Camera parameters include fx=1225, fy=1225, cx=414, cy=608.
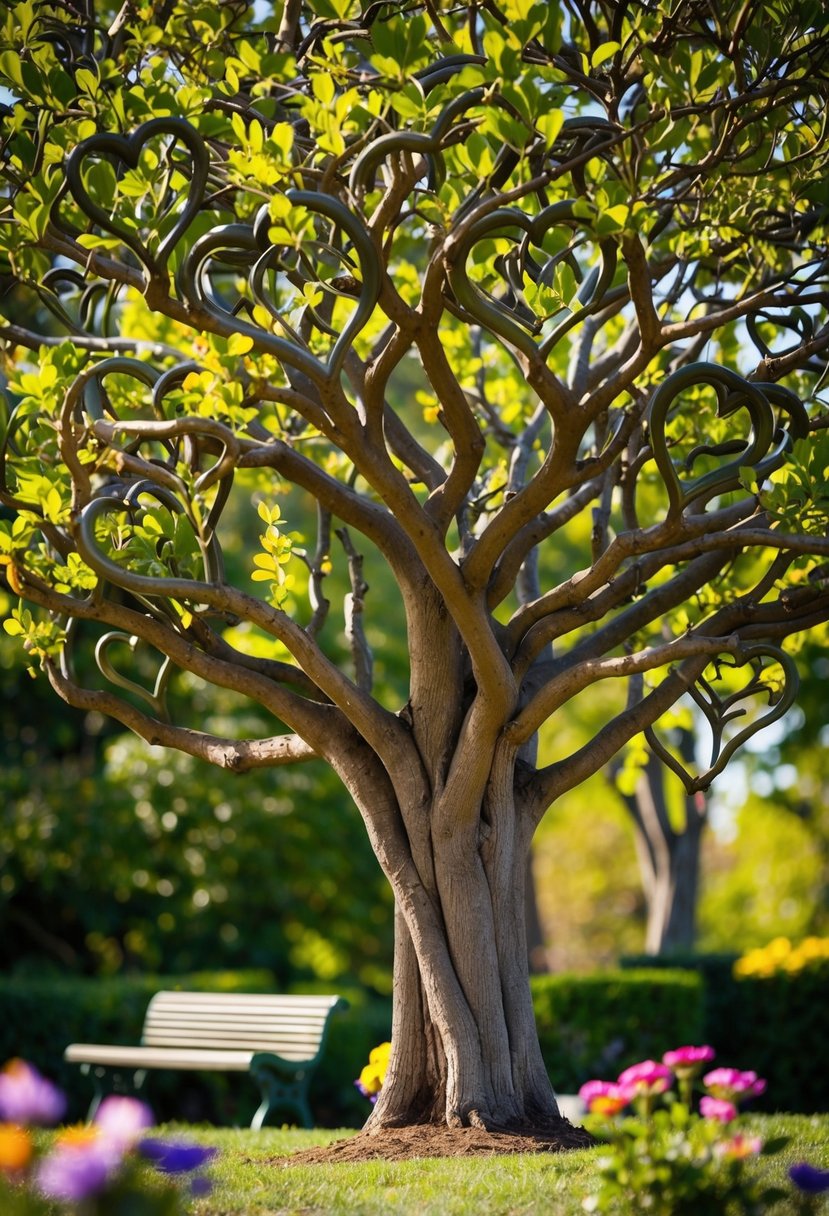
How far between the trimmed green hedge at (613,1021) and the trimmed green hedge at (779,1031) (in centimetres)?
32

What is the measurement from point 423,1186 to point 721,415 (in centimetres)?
305

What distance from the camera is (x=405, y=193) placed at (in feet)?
14.5

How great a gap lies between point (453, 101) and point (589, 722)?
1352 centimetres

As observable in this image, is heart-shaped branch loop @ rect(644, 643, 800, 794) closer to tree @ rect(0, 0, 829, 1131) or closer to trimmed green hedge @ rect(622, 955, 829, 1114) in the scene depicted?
tree @ rect(0, 0, 829, 1131)

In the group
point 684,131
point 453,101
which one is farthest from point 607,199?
point 684,131

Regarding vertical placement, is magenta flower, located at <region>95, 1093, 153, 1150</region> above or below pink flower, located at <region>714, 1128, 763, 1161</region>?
above

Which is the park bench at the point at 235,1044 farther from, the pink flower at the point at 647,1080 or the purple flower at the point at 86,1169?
the purple flower at the point at 86,1169

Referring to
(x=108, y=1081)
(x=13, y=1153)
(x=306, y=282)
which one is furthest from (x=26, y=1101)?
(x=108, y=1081)

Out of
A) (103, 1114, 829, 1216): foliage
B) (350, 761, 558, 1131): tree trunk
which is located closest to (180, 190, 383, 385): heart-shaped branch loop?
(350, 761, 558, 1131): tree trunk

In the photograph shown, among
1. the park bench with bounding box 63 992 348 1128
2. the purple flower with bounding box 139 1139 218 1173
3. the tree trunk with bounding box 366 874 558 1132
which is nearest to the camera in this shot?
the purple flower with bounding box 139 1139 218 1173

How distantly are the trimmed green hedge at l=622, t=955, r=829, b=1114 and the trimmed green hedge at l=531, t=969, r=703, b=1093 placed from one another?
32 centimetres

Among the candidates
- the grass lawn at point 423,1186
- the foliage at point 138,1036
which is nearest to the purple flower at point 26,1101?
the grass lawn at point 423,1186

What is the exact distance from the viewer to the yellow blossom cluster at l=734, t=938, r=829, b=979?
979 centimetres

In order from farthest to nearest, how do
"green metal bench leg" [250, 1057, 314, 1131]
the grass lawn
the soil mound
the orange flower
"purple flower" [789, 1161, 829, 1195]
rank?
"green metal bench leg" [250, 1057, 314, 1131] → the soil mound → the grass lawn → "purple flower" [789, 1161, 829, 1195] → the orange flower
